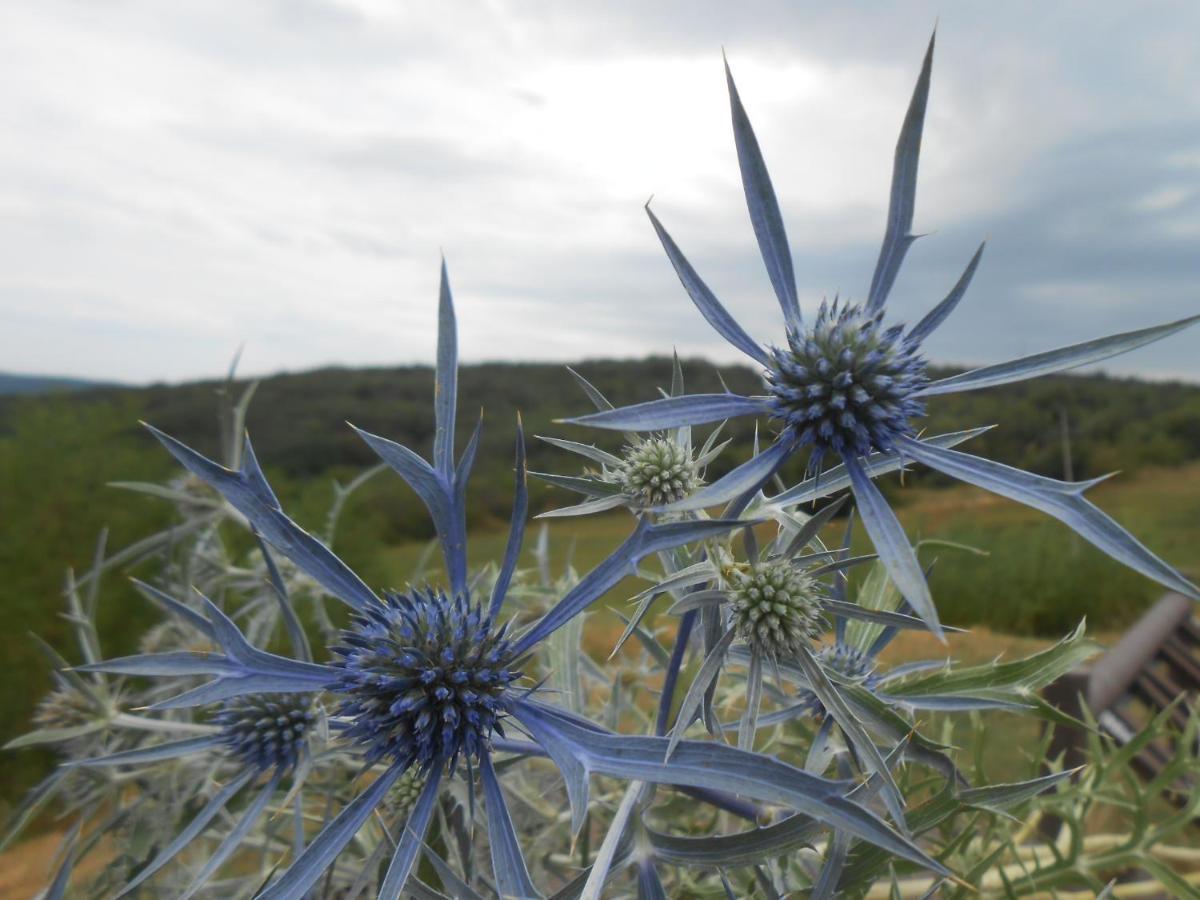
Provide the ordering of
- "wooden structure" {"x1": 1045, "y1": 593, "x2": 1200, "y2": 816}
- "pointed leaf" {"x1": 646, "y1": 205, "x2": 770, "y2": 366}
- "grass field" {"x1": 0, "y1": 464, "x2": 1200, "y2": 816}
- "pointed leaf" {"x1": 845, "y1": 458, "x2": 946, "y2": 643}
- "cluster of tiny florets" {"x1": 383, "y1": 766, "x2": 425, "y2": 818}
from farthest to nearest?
"grass field" {"x1": 0, "y1": 464, "x2": 1200, "y2": 816} < "wooden structure" {"x1": 1045, "y1": 593, "x2": 1200, "y2": 816} < "cluster of tiny florets" {"x1": 383, "y1": 766, "x2": 425, "y2": 818} < "pointed leaf" {"x1": 646, "y1": 205, "x2": 770, "y2": 366} < "pointed leaf" {"x1": 845, "y1": 458, "x2": 946, "y2": 643}

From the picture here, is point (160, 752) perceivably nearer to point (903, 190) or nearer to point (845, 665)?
point (845, 665)

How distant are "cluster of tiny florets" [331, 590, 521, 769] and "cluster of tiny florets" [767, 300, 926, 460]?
28 centimetres

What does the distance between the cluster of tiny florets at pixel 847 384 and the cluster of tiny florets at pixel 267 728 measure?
564 millimetres

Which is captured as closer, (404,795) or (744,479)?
(744,479)

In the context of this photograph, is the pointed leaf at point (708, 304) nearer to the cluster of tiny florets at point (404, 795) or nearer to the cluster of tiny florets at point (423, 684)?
the cluster of tiny florets at point (423, 684)

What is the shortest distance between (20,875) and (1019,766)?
10.1 ft

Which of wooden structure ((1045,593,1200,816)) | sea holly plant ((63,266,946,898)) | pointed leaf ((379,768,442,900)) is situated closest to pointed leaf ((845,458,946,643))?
sea holly plant ((63,266,946,898))

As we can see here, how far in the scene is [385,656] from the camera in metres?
0.57

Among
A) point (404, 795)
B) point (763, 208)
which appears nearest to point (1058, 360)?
point (763, 208)

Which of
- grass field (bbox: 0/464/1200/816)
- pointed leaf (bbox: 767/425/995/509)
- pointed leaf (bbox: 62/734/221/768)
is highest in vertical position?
pointed leaf (bbox: 767/425/995/509)

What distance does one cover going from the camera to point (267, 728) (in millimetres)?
794

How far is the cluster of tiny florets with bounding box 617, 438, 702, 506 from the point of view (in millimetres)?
612

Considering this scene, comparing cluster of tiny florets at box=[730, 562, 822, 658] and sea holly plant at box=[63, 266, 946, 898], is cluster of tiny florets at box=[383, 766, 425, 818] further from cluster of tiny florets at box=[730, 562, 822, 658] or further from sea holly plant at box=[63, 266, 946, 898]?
cluster of tiny florets at box=[730, 562, 822, 658]

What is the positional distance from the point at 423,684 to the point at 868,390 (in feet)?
1.31
